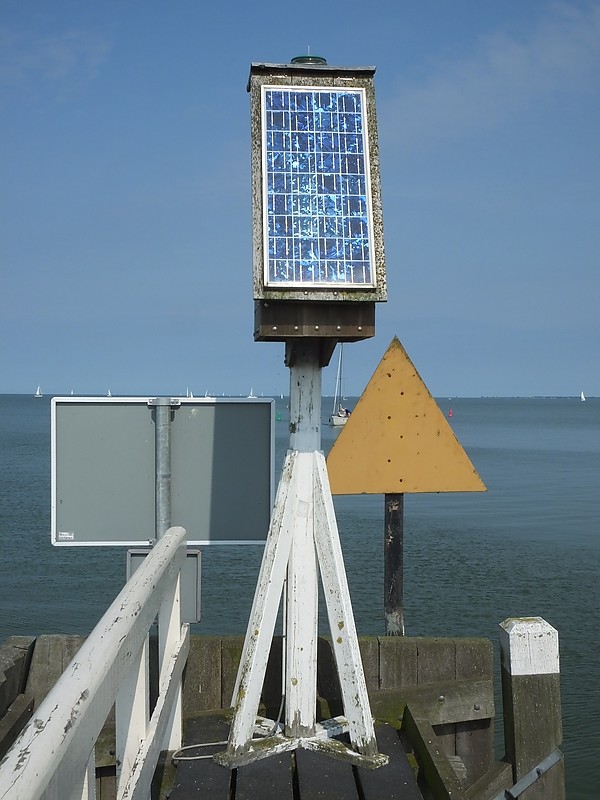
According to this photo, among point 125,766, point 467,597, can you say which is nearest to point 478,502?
point 467,597

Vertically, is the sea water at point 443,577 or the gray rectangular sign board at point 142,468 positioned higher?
the gray rectangular sign board at point 142,468

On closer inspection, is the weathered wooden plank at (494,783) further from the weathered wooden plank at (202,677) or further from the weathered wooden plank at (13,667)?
the weathered wooden plank at (13,667)

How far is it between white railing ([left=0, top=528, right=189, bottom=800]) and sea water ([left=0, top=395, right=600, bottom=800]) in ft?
20.5

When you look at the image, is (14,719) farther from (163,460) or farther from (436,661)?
(436,661)

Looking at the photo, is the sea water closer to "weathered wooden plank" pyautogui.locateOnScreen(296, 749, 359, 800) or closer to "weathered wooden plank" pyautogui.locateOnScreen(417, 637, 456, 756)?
"weathered wooden plank" pyautogui.locateOnScreen(417, 637, 456, 756)

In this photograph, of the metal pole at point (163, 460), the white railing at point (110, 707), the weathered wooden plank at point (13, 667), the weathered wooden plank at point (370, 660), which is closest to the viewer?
the white railing at point (110, 707)

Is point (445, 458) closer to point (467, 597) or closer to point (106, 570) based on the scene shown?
point (467, 597)

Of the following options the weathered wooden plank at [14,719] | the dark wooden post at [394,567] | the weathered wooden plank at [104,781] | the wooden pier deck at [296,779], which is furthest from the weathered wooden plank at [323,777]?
the dark wooden post at [394,567]

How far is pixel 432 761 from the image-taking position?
13.3 ft

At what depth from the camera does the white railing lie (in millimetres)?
1477

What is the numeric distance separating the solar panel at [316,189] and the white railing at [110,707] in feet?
4.66

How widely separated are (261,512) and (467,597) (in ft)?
36.6

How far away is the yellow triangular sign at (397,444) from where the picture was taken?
18.3 feet

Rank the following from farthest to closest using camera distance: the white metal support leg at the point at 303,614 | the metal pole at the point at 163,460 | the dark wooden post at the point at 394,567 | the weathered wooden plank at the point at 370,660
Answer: the dark wooden post at the point at 394,567 → the weathered wooden plank at the point at 370,660 → the metal pole at the point at 163,460 → the white metal support leg at the point at 303,614
